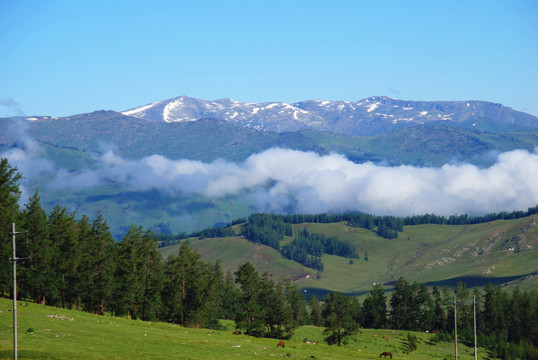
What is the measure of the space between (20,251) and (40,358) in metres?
52.3

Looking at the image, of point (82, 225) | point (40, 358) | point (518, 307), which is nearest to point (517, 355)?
point (518, 307)

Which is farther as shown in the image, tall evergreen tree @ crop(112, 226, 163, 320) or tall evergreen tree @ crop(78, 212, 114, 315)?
tall evergreen tree @ crop(112, 226, 163, 320)

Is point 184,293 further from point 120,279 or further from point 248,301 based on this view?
point 248,301

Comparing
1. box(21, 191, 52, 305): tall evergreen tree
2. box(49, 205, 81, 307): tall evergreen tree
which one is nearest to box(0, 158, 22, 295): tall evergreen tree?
box(21, 191, 52, 305): tall evergreen tree

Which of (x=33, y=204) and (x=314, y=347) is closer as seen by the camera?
(x=314, y=347)

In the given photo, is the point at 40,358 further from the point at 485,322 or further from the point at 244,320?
the point at 485,322

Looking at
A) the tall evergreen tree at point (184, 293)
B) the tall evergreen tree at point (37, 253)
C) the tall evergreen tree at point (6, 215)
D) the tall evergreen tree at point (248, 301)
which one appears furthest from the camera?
the tall evergreen tree at point (248, 301)

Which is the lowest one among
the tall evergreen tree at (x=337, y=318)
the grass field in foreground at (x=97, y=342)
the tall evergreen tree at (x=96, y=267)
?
the tall evergreen tree at (x=337, y=318)

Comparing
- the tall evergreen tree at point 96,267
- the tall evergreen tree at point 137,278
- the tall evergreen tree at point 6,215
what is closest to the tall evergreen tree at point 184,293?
the tall evergreen tree at point 137,278

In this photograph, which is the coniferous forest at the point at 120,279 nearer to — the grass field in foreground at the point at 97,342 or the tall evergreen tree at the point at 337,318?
the tall evergreen tree at the point at 337,318

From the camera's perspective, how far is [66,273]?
392 feet

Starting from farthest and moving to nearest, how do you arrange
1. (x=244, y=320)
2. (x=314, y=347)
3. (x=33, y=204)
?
(x=244, y=320)
(x=33, y=204)
(x=314, y=347)

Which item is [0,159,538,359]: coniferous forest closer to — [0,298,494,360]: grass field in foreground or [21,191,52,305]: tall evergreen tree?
[21,191,52,305]: tall evergreen tree

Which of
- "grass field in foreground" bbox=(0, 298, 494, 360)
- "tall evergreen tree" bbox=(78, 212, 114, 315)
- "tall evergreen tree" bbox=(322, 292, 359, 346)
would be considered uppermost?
"tall evergreen tree" bbox=(78, 212, 114, 315)
